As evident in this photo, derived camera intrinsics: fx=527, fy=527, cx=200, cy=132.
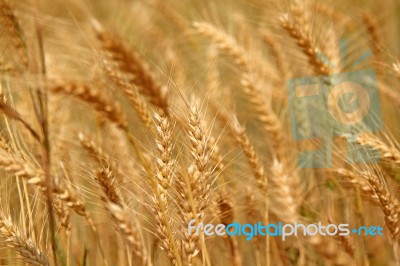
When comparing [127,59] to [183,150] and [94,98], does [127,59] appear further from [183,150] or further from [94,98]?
[183,150]

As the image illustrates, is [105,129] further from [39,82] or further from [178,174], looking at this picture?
[39,82]

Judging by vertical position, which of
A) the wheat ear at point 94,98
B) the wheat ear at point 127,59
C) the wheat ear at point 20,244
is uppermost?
the wheat ear at point 127,59

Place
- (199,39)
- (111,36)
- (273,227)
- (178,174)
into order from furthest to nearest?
(199,39) < (273,227) < (178,174) < (111,36)

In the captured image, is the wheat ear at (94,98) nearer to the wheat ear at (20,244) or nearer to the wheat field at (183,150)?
the wheat field at (183,150)

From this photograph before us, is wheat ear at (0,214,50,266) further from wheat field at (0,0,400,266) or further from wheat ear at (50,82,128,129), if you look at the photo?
wheat ear at (50,82,128,129)

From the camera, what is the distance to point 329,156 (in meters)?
1.73

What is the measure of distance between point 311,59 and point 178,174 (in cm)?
68

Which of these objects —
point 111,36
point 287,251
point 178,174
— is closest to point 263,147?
point 287,251

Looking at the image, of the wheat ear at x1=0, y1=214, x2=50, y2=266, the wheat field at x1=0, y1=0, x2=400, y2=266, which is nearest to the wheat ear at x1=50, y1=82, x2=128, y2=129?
the wheat field at x1=0, y1=0, x2=400, y2=266

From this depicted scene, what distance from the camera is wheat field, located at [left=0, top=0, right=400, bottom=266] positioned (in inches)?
44.6

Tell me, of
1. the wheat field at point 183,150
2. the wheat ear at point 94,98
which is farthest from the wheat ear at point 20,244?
the wheat ear at point 94,98

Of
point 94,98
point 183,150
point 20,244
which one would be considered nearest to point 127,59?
point 94,98

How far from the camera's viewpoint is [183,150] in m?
1.78

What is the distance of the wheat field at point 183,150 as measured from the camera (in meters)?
1.13
